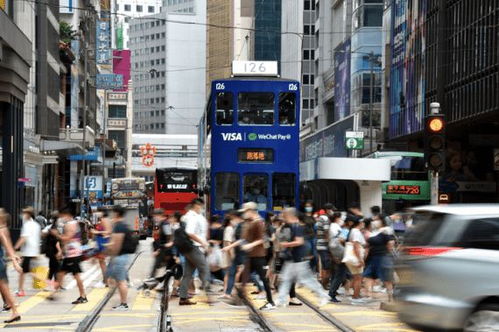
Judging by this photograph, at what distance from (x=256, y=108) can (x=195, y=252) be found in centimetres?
877

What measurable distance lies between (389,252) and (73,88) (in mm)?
53112

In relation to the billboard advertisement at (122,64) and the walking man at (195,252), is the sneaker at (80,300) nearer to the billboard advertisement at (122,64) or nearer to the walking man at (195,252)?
the walking man at (195,252)

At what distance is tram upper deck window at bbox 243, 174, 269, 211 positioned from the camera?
79.2 feet

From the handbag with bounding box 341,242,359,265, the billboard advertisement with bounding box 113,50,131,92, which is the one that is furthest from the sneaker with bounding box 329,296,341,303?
the billboard advertisement with bounding box 113,50,131,92

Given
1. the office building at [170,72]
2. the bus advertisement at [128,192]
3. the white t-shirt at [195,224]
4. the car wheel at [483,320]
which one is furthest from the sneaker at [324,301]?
the office building at [170,72]

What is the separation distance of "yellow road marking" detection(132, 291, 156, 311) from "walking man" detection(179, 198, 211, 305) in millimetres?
660

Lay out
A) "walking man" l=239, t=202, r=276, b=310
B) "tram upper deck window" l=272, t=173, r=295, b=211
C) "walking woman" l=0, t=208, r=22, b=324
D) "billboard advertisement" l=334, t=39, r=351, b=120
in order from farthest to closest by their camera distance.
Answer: "billboard advertisement" l=334, t=39, r=351, b=120 < "tram upper deck window" l=272, t=173, r=295, b=211 < "walking man" l=239, t=202, r=276, b=310 < "walking woman" l=0, t=208, r=22, b=324

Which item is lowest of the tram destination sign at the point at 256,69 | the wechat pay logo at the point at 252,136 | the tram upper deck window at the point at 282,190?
the tram upper deck window at the point at 282,190

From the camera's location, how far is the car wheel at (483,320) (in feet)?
31.7

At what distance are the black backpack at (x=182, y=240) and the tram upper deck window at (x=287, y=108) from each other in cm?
854

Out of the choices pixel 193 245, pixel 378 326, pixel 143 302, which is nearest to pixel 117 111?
pixel 143 302

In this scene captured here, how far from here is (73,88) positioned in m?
67.2

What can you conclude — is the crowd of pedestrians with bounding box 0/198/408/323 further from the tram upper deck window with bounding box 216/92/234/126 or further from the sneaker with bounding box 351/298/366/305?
the tram upper deck window with bounding box 216/92/234/126

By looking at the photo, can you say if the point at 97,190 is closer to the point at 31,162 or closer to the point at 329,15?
the point at 31,162
